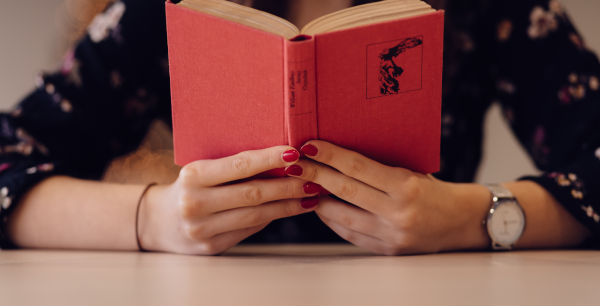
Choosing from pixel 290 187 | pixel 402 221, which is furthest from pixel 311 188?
pixel 402 221

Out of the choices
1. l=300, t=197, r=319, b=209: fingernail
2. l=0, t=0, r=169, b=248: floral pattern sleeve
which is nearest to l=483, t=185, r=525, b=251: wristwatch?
l=300, t=197, r=319, b=209: fingernail

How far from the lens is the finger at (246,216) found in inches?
23.9

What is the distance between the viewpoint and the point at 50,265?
57 centimetres

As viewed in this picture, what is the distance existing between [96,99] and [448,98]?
0.77 meters

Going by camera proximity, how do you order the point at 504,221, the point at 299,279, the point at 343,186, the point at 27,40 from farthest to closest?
the point at 27,40 < the point at 504,221 < the point at 343,186 < the point at 299,279

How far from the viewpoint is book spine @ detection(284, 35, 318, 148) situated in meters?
0.51

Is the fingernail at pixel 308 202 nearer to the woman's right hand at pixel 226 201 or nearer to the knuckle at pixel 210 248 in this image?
the woman's right hand at pixel 226 201

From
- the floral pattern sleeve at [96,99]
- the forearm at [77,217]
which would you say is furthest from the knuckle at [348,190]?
the floral pattern sleeve at [96,99]

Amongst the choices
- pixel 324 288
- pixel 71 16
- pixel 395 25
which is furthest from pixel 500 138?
pixel 71 16

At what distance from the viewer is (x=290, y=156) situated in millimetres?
537

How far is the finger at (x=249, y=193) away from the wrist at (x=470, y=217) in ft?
0.72

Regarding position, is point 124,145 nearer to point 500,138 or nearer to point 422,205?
point 422,205

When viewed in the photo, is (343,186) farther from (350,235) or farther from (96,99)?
(96,99)

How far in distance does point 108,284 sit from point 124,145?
65cm
